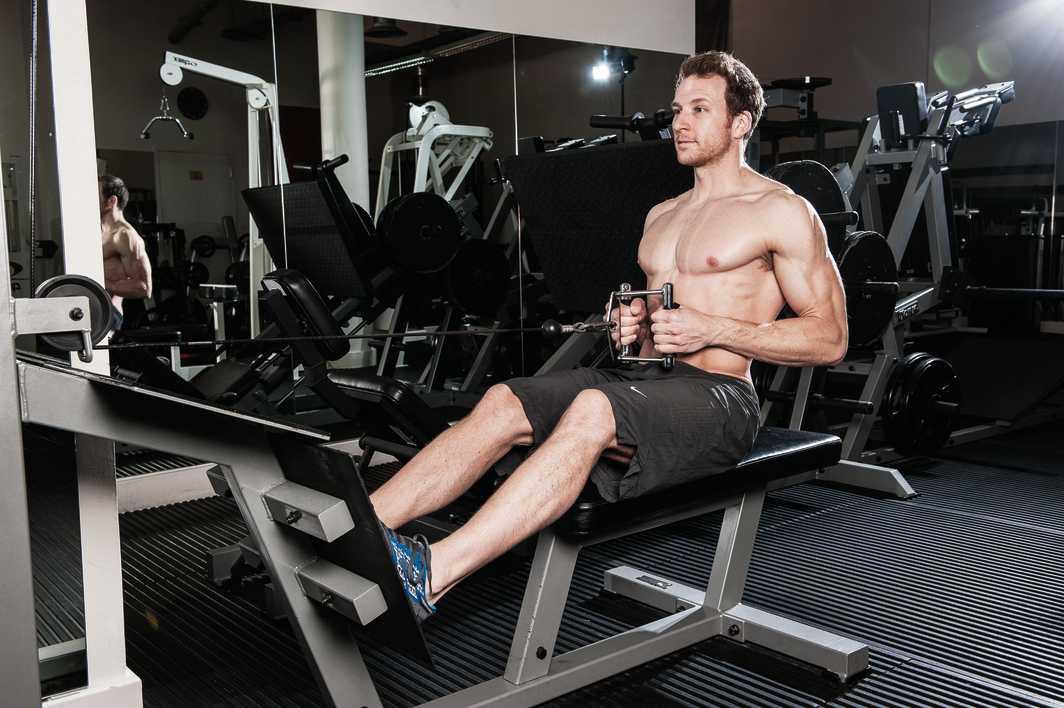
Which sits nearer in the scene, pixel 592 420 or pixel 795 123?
pixel 592 420

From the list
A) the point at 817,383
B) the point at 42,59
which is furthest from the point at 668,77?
the point at 42,59

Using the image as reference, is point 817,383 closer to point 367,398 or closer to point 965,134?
point 965,134

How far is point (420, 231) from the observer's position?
12.6 feet

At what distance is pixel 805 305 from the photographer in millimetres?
2057

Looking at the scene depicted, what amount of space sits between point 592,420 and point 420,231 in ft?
7.52

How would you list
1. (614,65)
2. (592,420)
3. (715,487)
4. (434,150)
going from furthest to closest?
(614,65) → (434,150) → (715,487) → (592,420)

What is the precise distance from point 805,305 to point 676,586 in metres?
0.78

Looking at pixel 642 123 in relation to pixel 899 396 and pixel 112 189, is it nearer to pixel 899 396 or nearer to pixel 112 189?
pixel 899 396

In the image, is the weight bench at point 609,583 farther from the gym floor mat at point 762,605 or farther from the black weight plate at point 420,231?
the black weight plate at point 420,231

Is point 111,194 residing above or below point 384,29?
below

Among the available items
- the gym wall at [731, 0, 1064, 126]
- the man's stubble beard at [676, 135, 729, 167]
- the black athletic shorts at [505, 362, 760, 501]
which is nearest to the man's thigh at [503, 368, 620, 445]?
the black athletic shorts at [505, 362, 760, 501]

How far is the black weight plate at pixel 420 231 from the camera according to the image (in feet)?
12.4

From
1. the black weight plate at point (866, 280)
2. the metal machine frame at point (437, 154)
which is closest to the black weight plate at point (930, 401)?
the black weight plate at point (866, 280)

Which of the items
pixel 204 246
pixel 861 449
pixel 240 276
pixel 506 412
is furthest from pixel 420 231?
pixel 506 412
